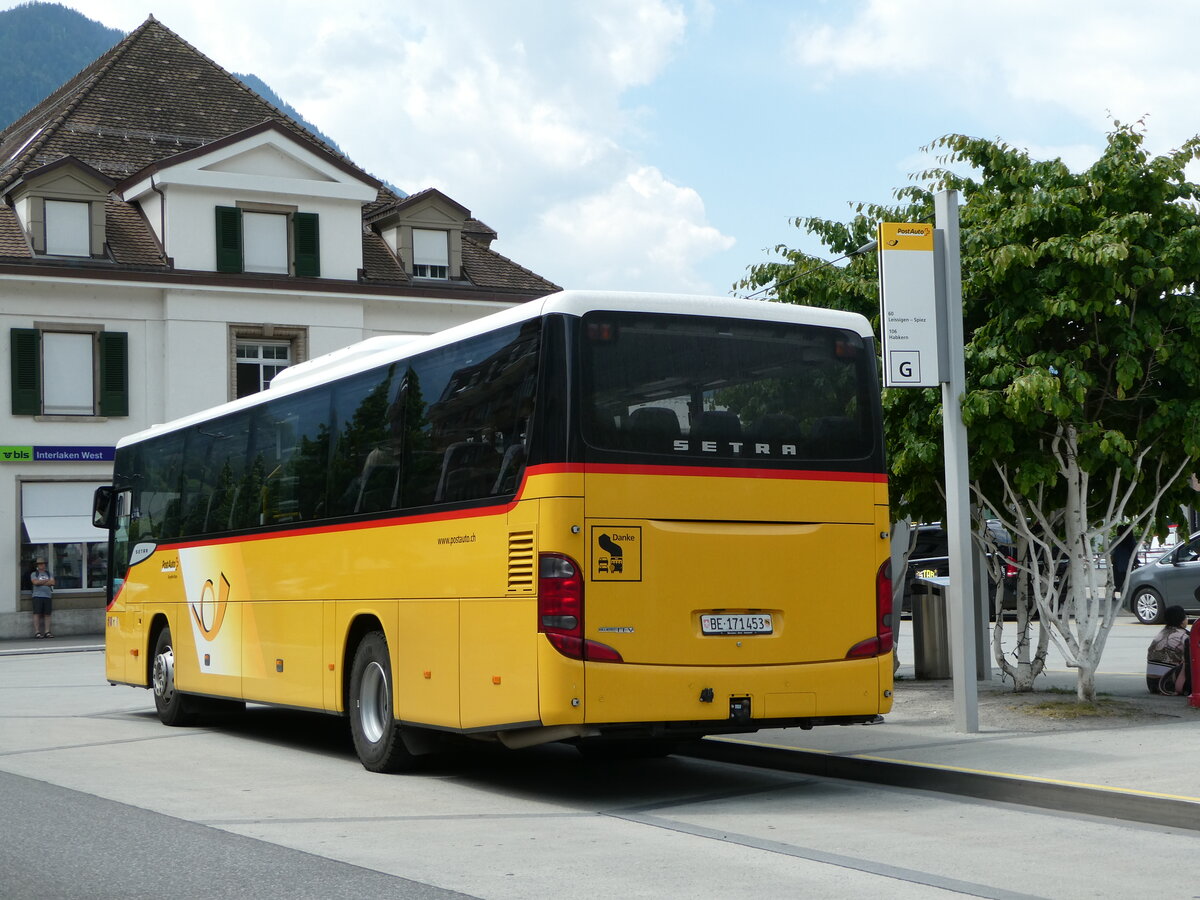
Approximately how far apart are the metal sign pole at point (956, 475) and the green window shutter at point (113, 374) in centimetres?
2917

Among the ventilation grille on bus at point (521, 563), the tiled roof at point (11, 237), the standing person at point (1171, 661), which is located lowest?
the standing person at point (1171, 661)

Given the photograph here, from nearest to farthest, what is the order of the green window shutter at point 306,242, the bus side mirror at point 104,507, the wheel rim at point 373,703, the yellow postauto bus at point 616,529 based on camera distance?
the yellow postauto bus at point 616,529 < the wheel rim at point 373,703 < the bus side mirror at point 104,507 < the green window shutter at point 306,242

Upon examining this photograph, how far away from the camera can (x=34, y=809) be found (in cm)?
A: 988

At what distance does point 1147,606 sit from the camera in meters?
32.4

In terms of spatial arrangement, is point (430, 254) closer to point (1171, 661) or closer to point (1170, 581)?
point (1170, 581)

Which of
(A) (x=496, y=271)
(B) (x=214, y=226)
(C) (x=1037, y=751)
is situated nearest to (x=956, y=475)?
(C) (x=1037, y=751)

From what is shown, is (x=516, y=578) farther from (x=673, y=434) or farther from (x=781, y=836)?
(x=781, y=836)

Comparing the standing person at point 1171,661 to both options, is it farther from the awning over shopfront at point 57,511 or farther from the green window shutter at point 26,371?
the green window shutter at point 26,371

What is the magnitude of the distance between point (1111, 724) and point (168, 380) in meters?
30.1

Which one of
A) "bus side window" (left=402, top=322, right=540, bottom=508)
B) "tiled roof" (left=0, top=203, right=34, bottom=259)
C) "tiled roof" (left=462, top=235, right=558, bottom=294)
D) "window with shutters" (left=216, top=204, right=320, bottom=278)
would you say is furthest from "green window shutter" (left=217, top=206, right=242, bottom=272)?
"bus side window" (left=402, top=322, right=540, bottom=508)

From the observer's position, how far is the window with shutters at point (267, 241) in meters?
39.4

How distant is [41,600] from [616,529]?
29453 mm

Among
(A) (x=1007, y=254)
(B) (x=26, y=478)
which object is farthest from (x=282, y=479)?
(B) (x=26, y=478)

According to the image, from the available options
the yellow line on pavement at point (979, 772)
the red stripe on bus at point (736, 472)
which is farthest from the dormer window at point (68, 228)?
the red stripe on bus at point (736, 472)
